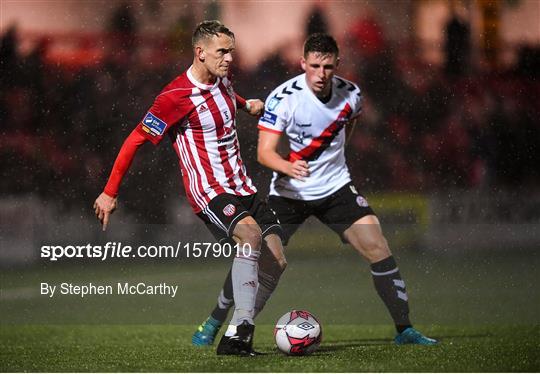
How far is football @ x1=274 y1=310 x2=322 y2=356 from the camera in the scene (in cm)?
493

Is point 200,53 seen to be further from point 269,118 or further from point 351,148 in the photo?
point 351,148

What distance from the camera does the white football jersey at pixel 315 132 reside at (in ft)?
18.1

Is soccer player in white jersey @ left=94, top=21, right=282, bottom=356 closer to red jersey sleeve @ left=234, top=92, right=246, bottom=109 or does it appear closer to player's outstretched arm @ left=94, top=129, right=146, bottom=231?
player's outstretched arm @ left=94, top=129, right=146, bottom=231

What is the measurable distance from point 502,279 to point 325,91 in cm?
288

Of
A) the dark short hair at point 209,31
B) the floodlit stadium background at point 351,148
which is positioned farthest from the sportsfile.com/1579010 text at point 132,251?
the dark short hair at point 209,31

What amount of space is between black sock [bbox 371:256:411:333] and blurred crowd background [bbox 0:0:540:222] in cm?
292

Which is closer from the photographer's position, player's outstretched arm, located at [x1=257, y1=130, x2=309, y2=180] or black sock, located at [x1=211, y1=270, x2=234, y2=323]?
player's outstretched arm, located at [x1=257, y1=130, x2=309, y2=180]

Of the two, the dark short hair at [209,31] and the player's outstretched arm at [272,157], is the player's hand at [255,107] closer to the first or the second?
the player's outstretched arm at [272,157]

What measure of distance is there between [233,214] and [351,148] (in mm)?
4413

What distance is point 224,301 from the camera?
18.2 ft

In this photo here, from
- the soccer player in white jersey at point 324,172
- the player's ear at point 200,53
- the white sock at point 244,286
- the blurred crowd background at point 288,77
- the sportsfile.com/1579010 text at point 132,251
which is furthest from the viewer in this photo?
the blurred crowd background at point 288,77

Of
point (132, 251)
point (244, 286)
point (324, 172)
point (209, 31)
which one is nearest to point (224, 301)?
point (244, 286)

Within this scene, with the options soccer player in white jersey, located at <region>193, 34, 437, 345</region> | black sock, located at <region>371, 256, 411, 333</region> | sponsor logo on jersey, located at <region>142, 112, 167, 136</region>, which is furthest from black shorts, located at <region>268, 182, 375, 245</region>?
sponsor logo on jersey, located at <region>142, 112, 167, 136</region>

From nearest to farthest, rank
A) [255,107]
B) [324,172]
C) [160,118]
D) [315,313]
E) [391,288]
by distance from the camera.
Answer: [160,118] → [255,107] → [391,288] → [324,172] → [315,313]
